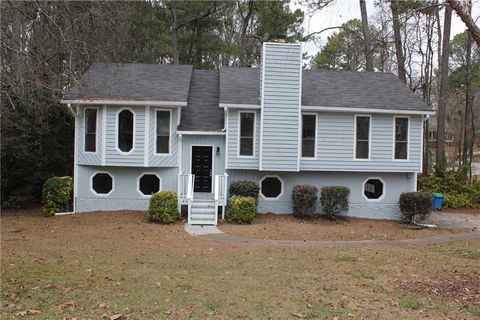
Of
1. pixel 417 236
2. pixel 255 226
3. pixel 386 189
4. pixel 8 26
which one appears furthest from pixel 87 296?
pixel 386 189

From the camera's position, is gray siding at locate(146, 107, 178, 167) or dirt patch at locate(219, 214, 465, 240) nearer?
dirt patch at locate(219, 214, 465, 240)

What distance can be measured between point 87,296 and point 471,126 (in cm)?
2738

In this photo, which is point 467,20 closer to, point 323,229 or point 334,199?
point 323,229

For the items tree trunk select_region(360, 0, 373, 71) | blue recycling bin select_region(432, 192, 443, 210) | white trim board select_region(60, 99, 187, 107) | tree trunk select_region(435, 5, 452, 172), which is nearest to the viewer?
white trim board select_region(60, 99, 187, 107)

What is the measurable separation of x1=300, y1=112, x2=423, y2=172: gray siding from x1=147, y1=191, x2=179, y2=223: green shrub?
519 cm

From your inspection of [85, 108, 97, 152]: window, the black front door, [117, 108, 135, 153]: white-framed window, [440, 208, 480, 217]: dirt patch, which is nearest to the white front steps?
the black front door

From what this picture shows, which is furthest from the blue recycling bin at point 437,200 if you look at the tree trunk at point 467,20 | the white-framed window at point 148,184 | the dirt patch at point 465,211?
the tree trunk at point 467,20

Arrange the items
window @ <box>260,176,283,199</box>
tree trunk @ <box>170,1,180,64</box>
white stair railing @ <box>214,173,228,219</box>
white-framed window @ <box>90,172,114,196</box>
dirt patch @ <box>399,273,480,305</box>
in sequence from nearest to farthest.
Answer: dirt patch @ <box>399,273,480,305</box> → white stair railing @ <box>214,173,228,219</box> → white-framed window @ <box>90,172,114,196</box> → window @ <box>260,176,283,199</box> → tree trunk @ <box>170,1,180,64</box>

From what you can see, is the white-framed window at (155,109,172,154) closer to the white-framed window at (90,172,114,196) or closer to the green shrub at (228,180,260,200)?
the white-framed window at (90,172,114,196)

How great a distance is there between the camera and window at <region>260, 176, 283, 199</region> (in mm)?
17953

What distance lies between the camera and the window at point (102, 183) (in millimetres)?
17766

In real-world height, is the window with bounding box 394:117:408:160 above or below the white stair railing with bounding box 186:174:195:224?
above

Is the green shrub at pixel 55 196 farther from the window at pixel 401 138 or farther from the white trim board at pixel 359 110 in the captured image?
the window at pixel 401 138

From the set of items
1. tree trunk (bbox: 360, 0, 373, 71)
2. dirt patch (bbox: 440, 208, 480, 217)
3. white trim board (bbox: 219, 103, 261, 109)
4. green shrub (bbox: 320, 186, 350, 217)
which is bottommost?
dirt patch (bbox: 440, 208, 480, 217)
